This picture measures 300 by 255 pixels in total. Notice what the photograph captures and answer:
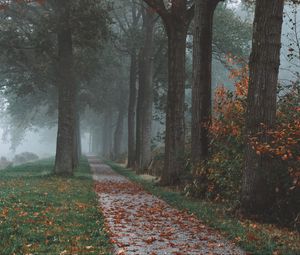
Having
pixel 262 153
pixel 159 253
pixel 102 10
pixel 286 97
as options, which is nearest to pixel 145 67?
pixel 102 10

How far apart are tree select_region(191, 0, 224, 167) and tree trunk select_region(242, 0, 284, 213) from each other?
4402 millimetres

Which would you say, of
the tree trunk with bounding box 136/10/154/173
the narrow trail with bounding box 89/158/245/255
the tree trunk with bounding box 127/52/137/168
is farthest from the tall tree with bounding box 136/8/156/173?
the narrow trail with bounding box 89/158/245/255

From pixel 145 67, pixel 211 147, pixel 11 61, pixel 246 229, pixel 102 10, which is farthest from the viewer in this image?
pixel 145 67

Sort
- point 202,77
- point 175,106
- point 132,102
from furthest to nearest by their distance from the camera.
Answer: point 132,102, point 175,106, point 202,77

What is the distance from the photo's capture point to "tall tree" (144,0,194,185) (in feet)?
55.5

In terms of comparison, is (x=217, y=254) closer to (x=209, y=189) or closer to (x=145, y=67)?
(x=209, y=189)

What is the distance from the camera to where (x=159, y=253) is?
6398 mm

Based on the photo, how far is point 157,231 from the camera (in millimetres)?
8086

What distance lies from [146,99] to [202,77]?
12420 millimetres

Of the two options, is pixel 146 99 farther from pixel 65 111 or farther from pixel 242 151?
pixel 242 151

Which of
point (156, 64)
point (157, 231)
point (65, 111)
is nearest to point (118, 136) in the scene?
point (156, 64)

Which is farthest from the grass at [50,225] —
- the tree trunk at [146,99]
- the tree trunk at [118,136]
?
the tree trunk at [118,136]

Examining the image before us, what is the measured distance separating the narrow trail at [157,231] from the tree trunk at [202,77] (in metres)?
2.54

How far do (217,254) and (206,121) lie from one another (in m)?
7.96
